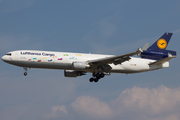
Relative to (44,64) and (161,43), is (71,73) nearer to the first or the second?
(44,64)

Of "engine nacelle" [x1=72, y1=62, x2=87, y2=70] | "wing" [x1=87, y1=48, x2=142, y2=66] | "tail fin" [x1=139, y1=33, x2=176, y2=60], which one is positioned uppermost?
"tail fin" [x1=139, y1=33, x2=176, y2=60]

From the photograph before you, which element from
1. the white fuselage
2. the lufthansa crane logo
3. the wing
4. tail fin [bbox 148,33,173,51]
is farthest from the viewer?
the lufthansa crane logo

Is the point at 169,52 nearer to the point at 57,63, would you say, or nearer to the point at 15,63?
the point at 57,63

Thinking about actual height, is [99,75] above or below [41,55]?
below

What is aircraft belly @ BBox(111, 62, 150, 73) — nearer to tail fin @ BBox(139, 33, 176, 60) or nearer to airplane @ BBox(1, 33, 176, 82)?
airplane @ BBox(1, 33, 176, 82)

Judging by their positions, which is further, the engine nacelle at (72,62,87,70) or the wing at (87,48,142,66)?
the engine nacelle at (72,62,87,70)

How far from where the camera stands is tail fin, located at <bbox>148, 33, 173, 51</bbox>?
54.9 metres

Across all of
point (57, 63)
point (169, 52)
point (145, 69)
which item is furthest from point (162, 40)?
point (57, 63)

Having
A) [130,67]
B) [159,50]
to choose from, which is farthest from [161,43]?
[130,67]

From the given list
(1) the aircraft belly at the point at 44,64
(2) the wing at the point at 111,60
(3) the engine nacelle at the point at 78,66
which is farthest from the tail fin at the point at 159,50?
(1) the aircraft belly at the point at 44,64

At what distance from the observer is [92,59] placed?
51438mm

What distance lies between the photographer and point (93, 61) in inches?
1957

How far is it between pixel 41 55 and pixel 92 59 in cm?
835

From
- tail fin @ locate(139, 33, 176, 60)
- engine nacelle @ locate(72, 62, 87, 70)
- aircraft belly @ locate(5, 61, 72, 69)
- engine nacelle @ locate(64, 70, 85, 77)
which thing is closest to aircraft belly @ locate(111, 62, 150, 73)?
tail fin @ locate(139, 33, 176, 60)
